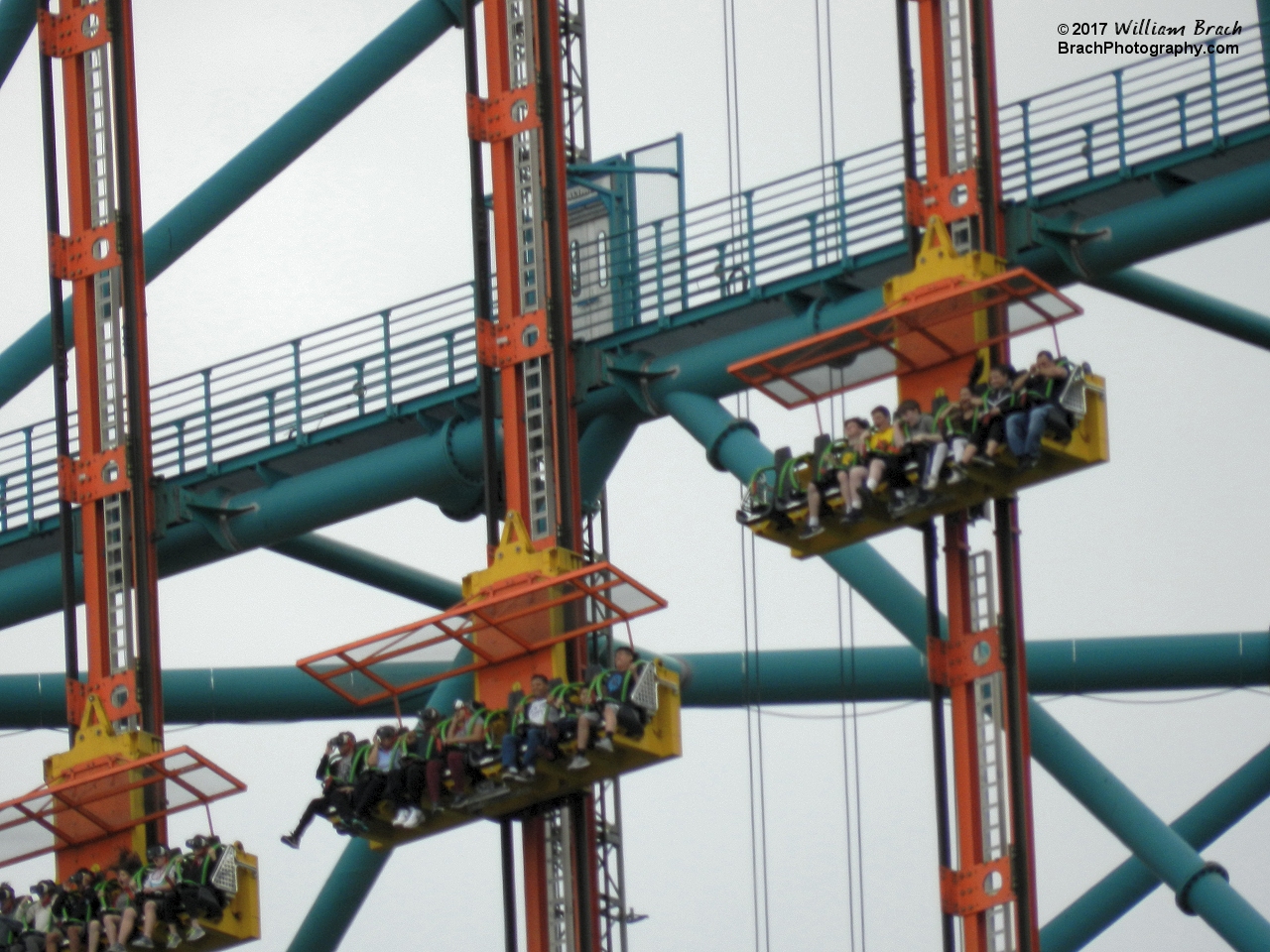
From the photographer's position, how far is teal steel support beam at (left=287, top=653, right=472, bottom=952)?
4788 cm

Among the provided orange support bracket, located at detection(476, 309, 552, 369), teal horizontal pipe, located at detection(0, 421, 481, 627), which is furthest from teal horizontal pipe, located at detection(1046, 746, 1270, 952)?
orange support bracket, located at detection(476, 309, 552, 369)

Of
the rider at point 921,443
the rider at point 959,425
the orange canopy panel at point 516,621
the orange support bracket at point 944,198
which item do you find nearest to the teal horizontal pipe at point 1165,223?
the orange support bracket at point 944,198

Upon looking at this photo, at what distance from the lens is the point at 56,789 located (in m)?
46.6

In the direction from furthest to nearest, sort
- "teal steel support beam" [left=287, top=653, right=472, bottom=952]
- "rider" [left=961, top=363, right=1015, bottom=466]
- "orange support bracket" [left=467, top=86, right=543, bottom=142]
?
"teal steel support beam" [left=287, top=653, right=472, bottom=952], "orange support bracket" [left=467, top=86, right=543, bottom=142], "rider" [left=961, top=363, right=1015, bottom=466]

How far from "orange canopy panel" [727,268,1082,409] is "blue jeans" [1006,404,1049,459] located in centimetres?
138

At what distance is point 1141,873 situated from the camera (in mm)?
46438

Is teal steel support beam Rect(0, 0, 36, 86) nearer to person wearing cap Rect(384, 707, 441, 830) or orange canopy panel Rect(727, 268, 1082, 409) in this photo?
person wearing cap Rect(384, 707, 441, 830)

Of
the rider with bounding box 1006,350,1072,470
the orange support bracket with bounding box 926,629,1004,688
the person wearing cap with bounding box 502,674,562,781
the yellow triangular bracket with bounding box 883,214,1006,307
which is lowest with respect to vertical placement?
the person wearing cap with bounding box 502,674,562,781

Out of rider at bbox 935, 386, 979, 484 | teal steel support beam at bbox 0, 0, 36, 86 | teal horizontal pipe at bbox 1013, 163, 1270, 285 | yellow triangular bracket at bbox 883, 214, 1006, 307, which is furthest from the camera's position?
teal steel support beam at bbox 0, 0, 36, 86

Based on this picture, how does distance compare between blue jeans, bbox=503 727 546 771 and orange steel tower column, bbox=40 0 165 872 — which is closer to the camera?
blue jeans, bbox=503 727 546 771

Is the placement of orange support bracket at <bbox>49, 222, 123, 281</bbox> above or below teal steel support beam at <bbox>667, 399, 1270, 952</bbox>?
above

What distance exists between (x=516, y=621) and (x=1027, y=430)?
22.2ft

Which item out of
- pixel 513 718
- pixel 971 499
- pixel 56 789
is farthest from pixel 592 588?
pixel 56 789

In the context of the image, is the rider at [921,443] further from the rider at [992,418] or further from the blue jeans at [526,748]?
the blue jeans at [526,748]
